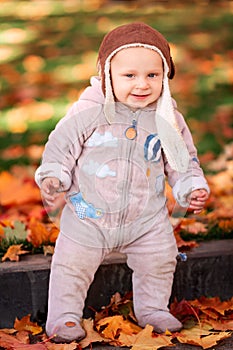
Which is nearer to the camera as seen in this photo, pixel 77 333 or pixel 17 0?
pixel 77 333

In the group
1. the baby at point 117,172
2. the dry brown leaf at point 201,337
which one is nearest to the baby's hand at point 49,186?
the baby at point 117,172

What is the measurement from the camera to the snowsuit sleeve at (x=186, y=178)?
3428 millimetres

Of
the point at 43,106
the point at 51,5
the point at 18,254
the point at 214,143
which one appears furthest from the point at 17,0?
the point at 18,254

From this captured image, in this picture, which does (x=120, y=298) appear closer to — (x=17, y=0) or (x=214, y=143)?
(x=214, y=143)

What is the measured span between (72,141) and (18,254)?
2.32 ft

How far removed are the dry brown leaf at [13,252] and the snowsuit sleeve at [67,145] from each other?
1.74ft

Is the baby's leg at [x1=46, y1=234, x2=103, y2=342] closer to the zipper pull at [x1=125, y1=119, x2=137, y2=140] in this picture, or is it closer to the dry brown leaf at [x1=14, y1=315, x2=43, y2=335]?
the dry brown leaf at [x1=14, y1=315, x2=43, y2=335]

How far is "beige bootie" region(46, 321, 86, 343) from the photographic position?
3391 millimetres

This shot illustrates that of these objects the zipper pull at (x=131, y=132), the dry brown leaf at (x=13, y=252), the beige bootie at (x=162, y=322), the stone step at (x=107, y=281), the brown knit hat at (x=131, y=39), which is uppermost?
the brown knit hat at (x=131, y=39)

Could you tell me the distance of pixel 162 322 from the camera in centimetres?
349

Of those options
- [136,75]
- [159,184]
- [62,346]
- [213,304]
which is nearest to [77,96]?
[213,304]

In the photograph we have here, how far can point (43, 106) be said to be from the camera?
6621 mm

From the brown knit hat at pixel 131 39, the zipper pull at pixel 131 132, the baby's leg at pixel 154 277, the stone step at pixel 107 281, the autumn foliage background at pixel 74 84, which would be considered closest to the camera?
the brown knit hat at pixel 131 39

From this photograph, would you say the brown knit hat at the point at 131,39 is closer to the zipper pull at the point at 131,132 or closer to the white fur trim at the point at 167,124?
the white fur trim at the point at 167,124
